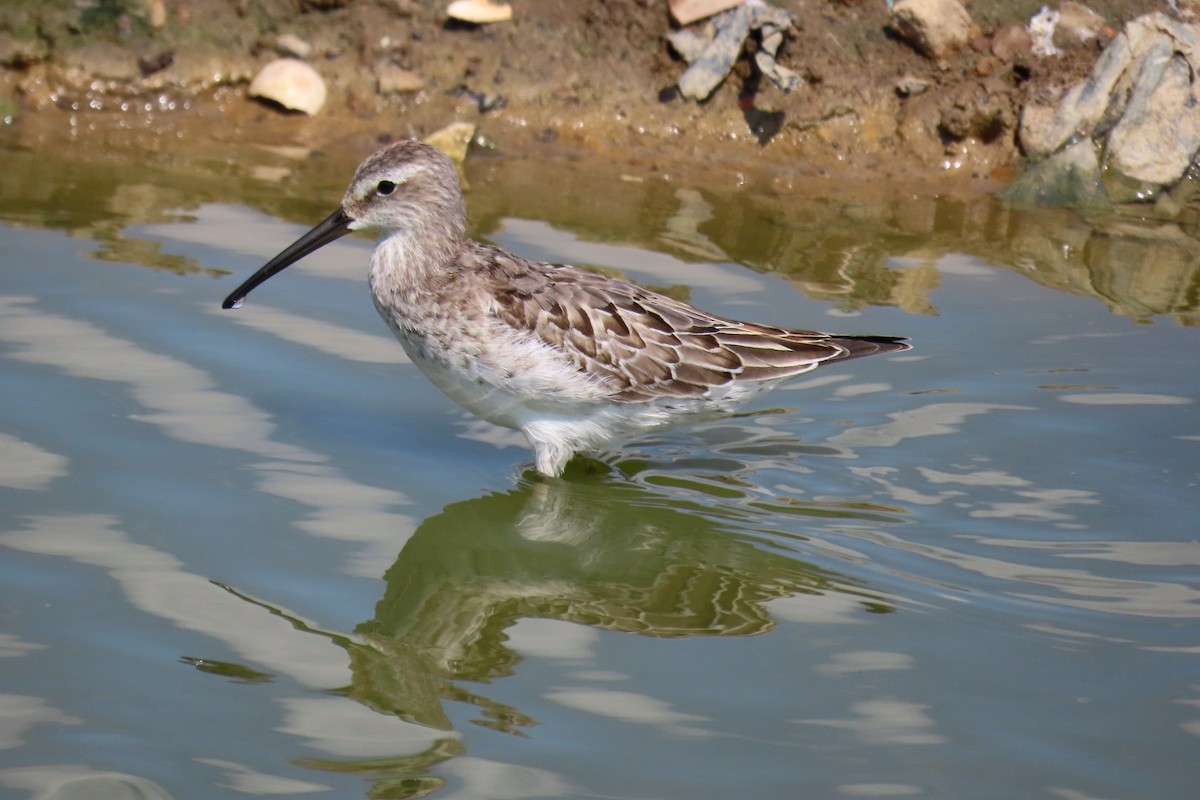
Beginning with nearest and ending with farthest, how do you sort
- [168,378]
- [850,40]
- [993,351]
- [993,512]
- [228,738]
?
[228,738]
[993,512]
[168,378]
[993,351]
[850,40]

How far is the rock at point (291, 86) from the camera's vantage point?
12.2 meters

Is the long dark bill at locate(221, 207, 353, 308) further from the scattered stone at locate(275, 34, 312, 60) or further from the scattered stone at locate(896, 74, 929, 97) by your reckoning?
the scattered stone at locate(896, 74, 929, 97)

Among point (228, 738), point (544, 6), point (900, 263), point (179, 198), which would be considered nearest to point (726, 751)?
point (228, 738)

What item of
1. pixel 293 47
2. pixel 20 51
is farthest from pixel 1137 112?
pixel 20 51

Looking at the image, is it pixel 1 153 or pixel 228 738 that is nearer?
pixel 228 738

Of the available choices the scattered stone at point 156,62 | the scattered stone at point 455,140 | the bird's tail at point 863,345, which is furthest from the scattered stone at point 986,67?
the scattered stone at point 156,62

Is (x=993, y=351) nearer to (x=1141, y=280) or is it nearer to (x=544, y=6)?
(x=1141, y=280)

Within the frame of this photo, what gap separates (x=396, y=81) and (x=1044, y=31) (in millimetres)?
5538

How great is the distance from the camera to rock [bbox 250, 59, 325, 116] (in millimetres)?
12180

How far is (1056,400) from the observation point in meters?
8.34

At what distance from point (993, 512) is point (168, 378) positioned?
452 cm

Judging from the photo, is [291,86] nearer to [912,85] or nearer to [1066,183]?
[912,85]

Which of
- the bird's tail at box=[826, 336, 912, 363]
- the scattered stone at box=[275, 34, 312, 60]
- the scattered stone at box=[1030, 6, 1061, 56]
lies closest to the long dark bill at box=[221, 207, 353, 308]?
the bird's tail at box=[826, 336, 912, 363]

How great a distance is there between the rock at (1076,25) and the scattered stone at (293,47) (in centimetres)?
643
